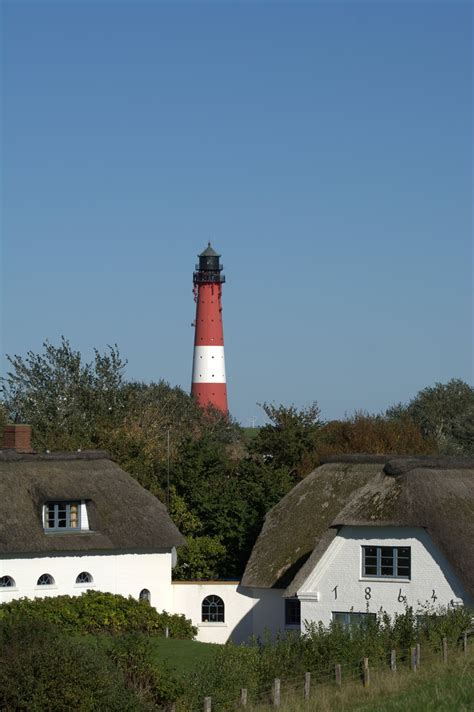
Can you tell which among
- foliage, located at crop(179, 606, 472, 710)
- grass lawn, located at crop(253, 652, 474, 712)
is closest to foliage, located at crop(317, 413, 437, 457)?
foliage, located at crop(179, 606, 472, 710)

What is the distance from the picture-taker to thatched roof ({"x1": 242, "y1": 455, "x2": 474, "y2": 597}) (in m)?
39.4

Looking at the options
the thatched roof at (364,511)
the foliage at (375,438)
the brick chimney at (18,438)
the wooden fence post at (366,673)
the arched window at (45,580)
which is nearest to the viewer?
the wooden fence post at (366,673)

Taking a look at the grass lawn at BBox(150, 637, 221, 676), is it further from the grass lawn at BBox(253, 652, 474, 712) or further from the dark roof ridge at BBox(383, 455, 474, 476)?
the dark roof ridge at BBox(383, 455, 474, 476)

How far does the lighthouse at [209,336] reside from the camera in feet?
325

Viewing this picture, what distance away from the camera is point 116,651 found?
27.7 metres

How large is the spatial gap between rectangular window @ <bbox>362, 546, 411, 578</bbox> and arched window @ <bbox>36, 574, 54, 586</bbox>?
948 cm

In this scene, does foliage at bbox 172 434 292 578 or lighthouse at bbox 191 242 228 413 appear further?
lighthouse at bbox 191 242 228 413

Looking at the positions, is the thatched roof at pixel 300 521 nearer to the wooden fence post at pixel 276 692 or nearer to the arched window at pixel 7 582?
the arched window at pixel 7 582

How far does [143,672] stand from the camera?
27641mm

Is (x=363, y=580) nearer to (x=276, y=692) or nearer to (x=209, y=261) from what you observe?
(x=276, y=692)

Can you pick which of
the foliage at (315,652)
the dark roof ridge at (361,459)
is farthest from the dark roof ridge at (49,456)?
the foliage at (315,652)

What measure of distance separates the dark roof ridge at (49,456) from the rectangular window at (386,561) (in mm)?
11199

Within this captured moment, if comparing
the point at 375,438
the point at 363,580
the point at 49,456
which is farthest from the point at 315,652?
the point at 375,438

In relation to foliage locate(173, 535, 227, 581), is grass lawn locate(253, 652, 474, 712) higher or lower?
lower
